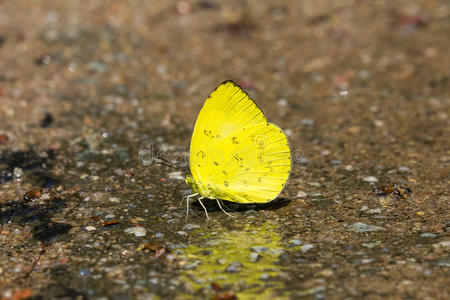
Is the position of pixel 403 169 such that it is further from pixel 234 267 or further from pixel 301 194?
pixel 234 267

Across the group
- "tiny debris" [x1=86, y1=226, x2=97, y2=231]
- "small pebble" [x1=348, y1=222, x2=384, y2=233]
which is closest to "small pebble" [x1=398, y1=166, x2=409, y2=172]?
"small pebble" [x1=348, y1=222, x2=384, y2=233]

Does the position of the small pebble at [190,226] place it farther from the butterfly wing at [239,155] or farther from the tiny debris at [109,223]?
the tiny debris at [109,223]

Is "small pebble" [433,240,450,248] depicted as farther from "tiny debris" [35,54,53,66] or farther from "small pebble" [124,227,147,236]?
"tiny debris" [35,54,53,66]

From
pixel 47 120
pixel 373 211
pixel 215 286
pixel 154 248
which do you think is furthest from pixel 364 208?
pixel 47 120

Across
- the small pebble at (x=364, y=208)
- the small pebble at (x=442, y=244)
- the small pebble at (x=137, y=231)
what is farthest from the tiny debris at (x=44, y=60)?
the small pebble at (x=442, y=244)

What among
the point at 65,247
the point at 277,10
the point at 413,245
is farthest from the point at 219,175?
the point at 277,10

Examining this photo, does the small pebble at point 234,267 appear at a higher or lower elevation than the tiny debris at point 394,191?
lower

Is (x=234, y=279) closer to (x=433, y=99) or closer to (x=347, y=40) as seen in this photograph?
(x=433, y=99)
